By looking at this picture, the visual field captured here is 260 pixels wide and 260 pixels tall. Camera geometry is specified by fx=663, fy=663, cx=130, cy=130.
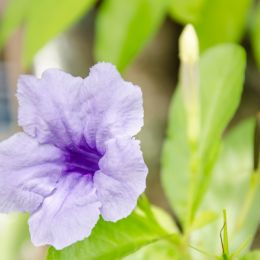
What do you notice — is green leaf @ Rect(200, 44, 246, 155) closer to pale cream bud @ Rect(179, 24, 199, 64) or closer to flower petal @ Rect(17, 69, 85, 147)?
pale cream bud @ Rect(179, 24, 199, 64)

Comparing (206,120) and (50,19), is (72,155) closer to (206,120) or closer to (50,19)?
(206,120)

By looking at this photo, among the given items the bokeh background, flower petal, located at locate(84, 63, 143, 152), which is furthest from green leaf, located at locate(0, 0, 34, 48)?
flower petal, located at locate(84, 63, 143, 152)

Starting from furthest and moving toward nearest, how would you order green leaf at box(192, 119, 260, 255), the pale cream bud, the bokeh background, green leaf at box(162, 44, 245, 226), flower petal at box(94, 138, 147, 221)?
the bokeh background < green leaf at box(192, 119, 260, 255) < green leaf at box(162, 44, 245, 226) < the pale cream bud < flower petal at box(94, 138, 147, 221)

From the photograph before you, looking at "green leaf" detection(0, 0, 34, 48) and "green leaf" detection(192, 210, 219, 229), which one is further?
"green leaf" detection(0, 0, 34, 48)

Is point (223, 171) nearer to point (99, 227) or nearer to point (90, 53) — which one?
point (99, 227)

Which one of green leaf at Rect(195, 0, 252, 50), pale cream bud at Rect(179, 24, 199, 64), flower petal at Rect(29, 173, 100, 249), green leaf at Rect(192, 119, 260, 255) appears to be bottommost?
green leaf at Rect(192, 119, 260, 255)
